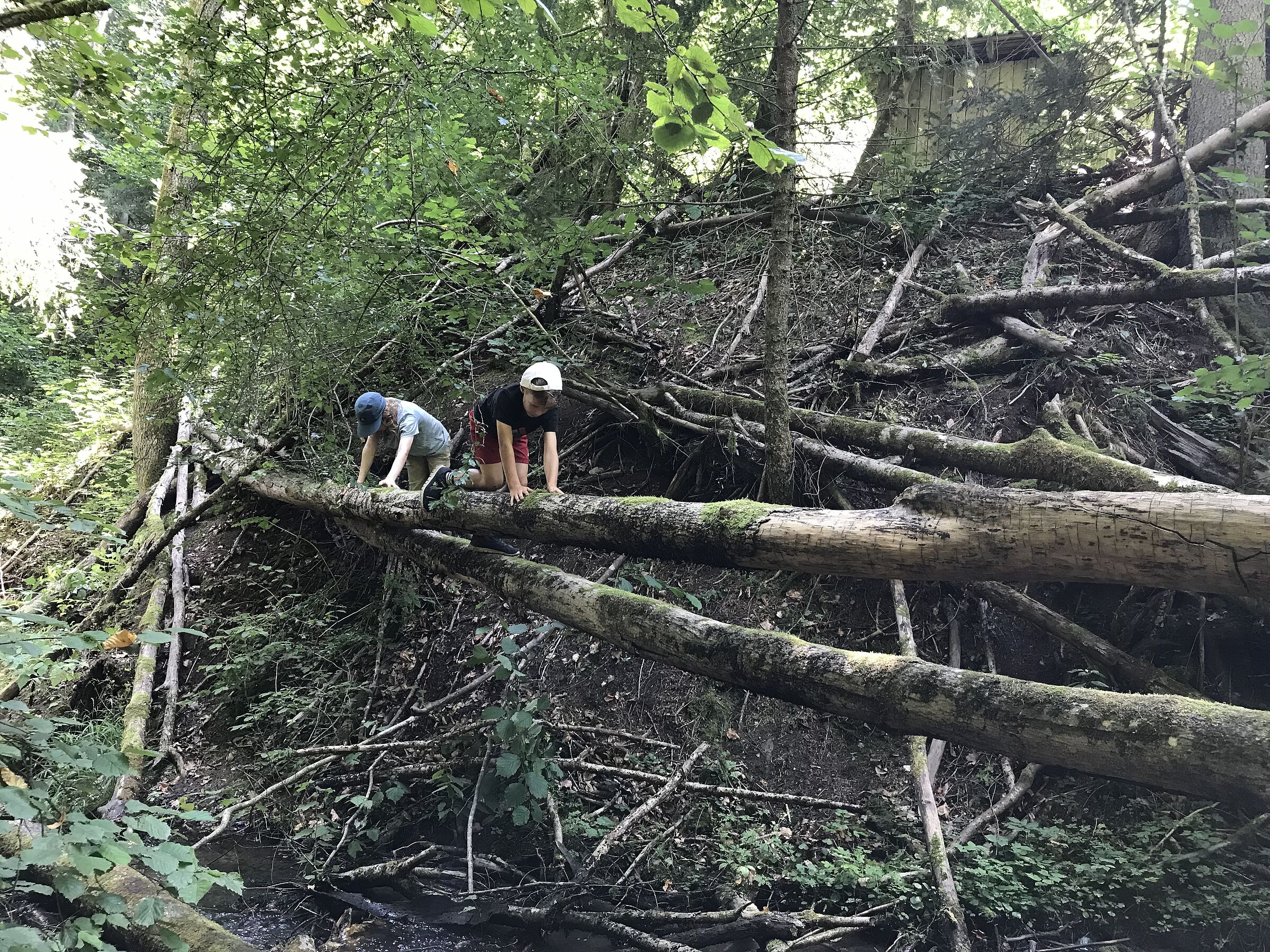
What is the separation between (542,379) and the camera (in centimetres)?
434

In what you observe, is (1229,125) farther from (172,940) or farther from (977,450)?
(172,940)

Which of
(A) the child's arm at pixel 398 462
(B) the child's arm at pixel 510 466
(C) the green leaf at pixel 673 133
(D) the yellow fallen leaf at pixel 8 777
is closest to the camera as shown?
(C) the green leaf at pixel 673 133

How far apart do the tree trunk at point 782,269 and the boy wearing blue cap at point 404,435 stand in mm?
3031

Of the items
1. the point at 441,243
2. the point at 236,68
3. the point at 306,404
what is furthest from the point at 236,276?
the point at 306,404

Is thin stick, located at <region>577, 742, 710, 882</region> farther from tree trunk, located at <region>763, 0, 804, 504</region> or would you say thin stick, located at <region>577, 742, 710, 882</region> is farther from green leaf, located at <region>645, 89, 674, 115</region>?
green leaf, located at <region>645, 89, 674, 115</region>

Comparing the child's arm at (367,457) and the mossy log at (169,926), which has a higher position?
the child's arm at (367,457)

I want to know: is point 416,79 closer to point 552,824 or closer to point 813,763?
point 552,824

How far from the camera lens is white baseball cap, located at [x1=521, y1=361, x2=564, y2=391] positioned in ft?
14.2

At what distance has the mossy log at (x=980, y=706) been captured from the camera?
5.89 feet

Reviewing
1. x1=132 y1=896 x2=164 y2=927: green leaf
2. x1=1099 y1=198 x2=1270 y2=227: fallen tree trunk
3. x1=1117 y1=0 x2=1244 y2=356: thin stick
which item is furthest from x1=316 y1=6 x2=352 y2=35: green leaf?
x1=1099 y1=198 x2=1270 y2=227: fallen tree trunk

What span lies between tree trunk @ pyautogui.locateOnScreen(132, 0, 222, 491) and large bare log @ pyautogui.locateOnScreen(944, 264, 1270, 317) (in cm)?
680

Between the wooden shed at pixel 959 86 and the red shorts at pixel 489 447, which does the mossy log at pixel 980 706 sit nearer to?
the red shorts at pixel 489 447

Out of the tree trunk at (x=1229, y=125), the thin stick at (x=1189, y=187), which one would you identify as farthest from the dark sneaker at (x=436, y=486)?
the tree trunk at (x=1229, y=125)

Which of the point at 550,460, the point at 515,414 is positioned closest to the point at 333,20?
the point at 515,414
